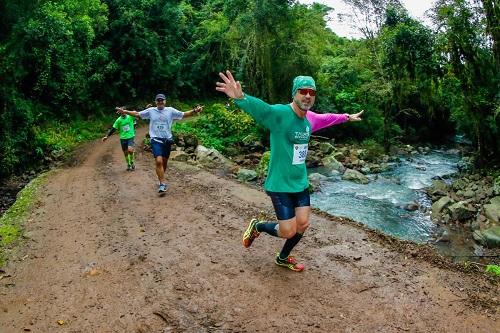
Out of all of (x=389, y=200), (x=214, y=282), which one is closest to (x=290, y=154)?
(x=214, y=282)

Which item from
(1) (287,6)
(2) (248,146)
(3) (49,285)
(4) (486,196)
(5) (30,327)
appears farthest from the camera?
(1) (287,6)

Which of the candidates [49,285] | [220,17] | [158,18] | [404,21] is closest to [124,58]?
[158,18]

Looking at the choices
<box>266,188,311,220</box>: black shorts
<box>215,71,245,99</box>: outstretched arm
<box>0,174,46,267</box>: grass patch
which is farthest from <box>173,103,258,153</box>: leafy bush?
<box>215,71,245,99</box>: outstretched arm

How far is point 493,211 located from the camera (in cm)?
1170

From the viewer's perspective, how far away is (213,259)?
19.9 feet

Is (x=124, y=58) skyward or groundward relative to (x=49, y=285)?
skyward

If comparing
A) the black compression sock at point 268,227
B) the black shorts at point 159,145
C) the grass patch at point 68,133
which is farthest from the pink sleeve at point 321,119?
the grass patch at point 68,133

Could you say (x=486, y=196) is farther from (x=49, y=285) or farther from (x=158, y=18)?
(x=158, y=18)

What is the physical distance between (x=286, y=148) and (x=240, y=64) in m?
18.5

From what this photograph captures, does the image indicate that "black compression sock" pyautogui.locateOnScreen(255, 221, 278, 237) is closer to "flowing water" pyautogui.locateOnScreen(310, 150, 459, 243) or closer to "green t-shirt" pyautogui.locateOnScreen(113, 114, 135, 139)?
"flowing water" pyautogui.locateOnScreen(310, 150, 459, 243)

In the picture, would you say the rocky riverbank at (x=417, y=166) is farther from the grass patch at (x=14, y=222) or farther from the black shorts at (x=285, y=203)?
the black shorts at (x=285, y=203)

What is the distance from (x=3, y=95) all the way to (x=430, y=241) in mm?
14280

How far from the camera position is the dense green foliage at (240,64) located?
16.9 meters

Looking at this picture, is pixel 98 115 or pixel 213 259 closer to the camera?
pixel 213 259
